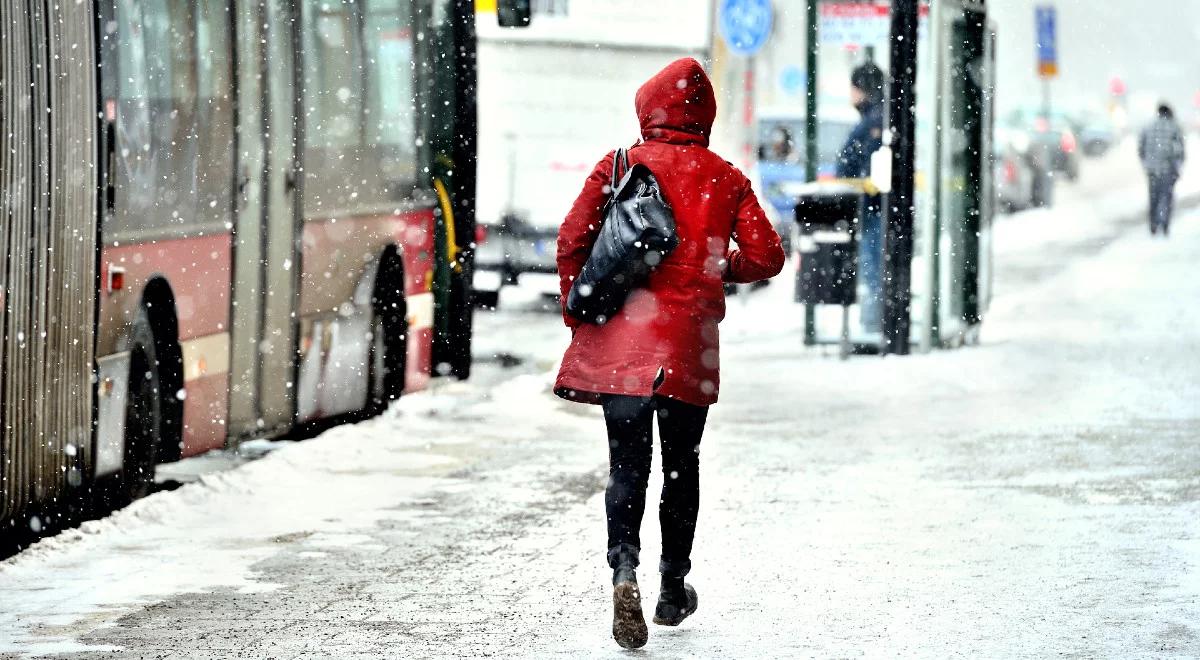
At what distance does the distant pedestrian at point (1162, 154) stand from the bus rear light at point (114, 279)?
70.4ft

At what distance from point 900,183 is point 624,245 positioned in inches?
363

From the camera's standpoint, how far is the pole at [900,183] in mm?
15320

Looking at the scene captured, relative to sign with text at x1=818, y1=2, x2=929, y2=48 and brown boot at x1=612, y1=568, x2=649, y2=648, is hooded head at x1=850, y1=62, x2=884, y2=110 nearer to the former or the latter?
sign with text at x1=818, y1=2, x2=929, y2=48

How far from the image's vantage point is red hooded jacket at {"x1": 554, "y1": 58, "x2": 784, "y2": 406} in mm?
6660

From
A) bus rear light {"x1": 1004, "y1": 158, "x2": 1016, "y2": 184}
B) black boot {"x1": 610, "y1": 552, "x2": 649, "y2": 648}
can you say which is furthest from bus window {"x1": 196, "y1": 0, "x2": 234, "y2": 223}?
bus rear light {"x1": 1004, "y1": 158, "x2": 1016, "y2": 184}

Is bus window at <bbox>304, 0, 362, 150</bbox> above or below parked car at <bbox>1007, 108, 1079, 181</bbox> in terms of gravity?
above

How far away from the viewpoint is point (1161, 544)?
843cm

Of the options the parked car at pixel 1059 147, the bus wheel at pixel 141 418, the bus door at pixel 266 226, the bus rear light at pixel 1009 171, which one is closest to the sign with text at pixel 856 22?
the bus door at pixel 266 226

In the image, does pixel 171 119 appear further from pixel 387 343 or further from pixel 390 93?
pixel 387 343

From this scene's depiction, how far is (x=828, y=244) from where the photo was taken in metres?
15.9

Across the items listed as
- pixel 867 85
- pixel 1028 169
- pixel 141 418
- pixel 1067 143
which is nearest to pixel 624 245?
pixel 141 418

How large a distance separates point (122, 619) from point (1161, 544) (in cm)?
353

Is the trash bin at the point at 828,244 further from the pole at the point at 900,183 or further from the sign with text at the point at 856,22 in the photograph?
the sign with text at the point at 856,22

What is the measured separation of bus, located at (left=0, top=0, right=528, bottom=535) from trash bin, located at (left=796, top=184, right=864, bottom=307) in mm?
2667
